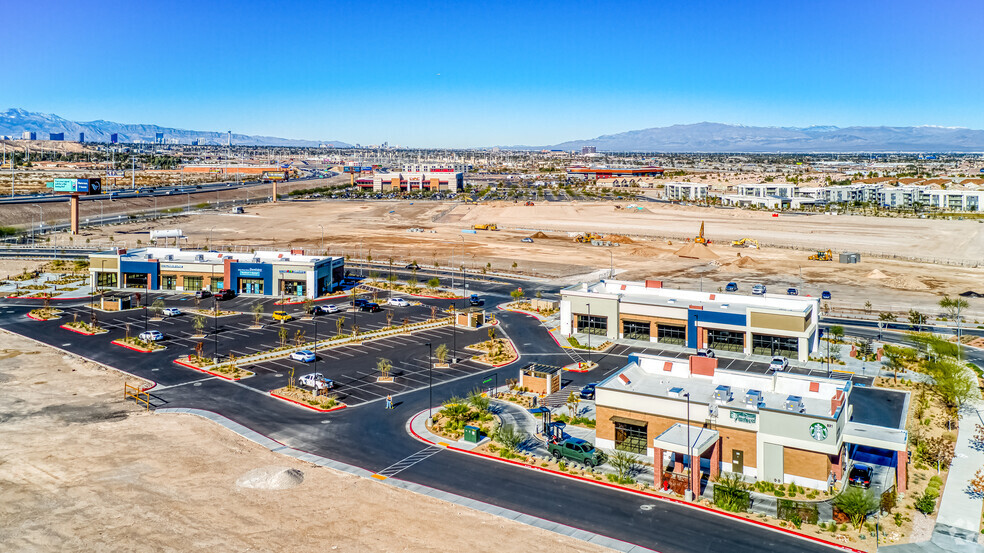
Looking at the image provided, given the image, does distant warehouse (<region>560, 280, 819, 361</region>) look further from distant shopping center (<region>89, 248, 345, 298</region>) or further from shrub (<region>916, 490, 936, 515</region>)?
distant shopping center (<region>89, 248, 345, 298</region>)

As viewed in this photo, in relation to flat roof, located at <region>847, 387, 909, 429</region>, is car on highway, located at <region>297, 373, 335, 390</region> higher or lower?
higher

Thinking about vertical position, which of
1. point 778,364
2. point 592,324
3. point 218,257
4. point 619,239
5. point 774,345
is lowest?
point 778,364

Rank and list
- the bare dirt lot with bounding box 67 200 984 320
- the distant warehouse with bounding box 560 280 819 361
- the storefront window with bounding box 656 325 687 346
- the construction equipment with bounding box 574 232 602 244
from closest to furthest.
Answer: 1. the distant warehouse with bounding box 560 280 819 361
2. the storefront window with bounding box 656 325 687 346
3. the bare dirt lot with bounding box 67 200 984 320
4. the construction equipment with bounding box 574 232 602 244

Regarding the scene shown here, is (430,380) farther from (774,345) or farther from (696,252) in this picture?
(696,252)

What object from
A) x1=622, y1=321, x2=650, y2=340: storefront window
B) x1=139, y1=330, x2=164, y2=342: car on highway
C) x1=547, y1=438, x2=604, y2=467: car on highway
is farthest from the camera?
x1=622, y1=321, x2=650, y2=340: storefront window

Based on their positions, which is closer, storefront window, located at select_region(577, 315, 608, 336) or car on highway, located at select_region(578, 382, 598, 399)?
car on highway, located at select_region(578, 382, 598, 399)

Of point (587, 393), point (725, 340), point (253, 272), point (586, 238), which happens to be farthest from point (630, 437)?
point (586, 238)

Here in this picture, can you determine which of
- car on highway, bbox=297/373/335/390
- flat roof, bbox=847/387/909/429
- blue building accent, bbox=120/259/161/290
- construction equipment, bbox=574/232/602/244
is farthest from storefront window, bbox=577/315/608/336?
construction equipment, bbox=574/232/602/244
